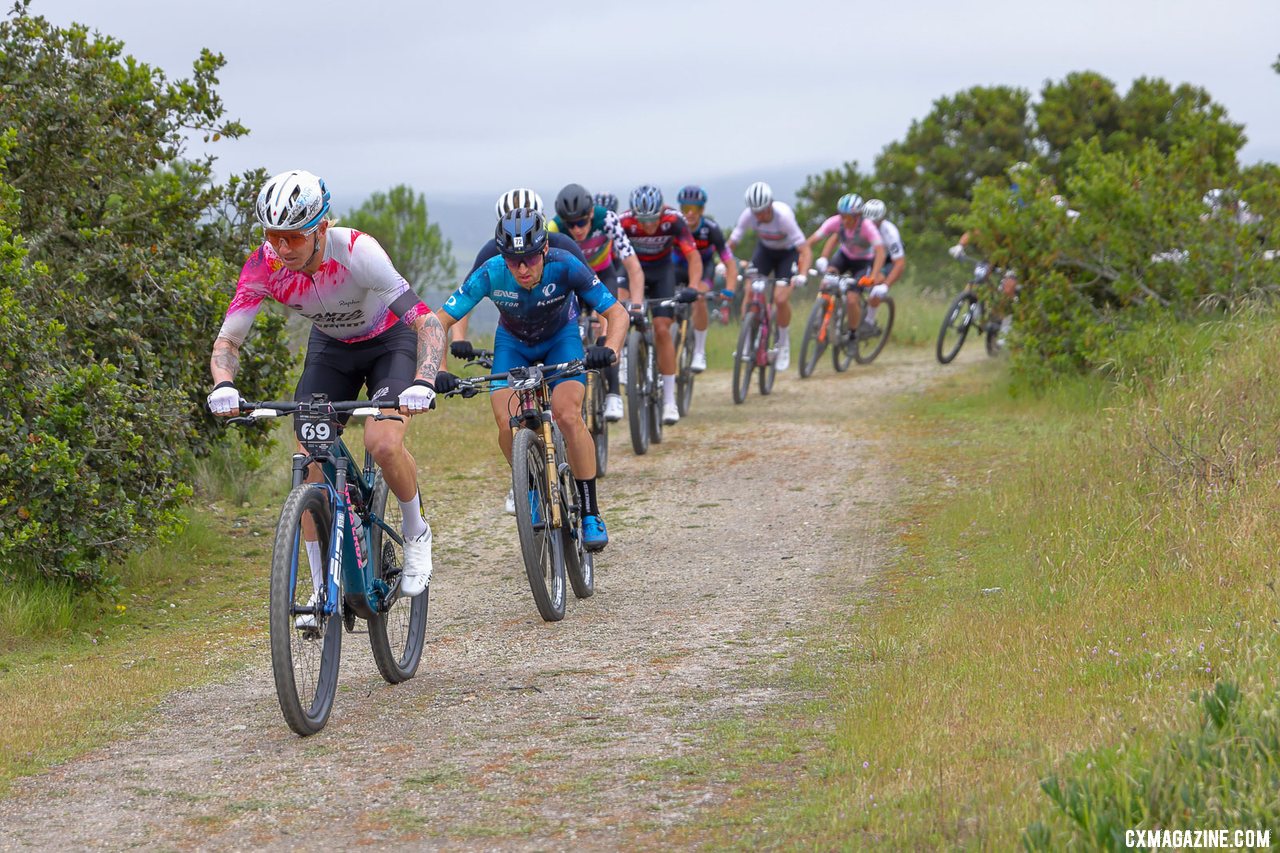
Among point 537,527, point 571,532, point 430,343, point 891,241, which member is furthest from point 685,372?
point 430,343

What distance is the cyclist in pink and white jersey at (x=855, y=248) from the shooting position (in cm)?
1859

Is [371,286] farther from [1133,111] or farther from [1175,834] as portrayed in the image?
[1133,111]

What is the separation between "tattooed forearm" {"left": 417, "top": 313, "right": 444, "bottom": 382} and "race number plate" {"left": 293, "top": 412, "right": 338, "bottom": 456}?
54 centimetres

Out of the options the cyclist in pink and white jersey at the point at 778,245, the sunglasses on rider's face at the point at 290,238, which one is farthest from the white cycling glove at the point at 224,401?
the cyclist in pink and white jersey at the point at 778,245

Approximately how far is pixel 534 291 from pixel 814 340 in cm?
1088

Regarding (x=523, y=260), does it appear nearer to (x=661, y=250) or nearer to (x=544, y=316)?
(x=544, y=316)

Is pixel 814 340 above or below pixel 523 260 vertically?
below

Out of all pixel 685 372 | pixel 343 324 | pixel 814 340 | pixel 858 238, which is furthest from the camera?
pixel 814 340

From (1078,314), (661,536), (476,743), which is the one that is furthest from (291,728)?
(1078,314)

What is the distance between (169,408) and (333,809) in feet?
15.2

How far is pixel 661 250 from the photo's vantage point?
14445 mm

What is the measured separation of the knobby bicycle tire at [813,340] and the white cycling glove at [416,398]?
42.7ft

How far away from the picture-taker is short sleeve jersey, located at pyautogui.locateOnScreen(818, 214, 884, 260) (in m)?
18.6

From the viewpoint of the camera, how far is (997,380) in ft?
53.5
